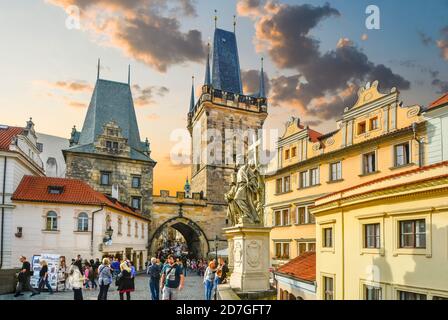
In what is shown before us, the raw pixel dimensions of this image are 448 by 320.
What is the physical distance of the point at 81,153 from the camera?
30203mm

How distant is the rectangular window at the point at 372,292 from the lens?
28.3ft

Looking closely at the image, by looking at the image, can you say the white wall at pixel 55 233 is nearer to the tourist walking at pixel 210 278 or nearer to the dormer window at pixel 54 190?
the dormer window at pixel 54 190

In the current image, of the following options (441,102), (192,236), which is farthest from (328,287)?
(192,236)

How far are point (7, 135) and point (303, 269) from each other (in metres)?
12.7

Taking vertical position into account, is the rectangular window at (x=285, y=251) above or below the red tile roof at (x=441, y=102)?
below

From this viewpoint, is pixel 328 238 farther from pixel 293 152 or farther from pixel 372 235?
pixel 293 152

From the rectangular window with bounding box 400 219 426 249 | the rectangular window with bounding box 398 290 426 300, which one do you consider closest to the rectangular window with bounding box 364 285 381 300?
the rectangular window with bounding box 398 290 426 300

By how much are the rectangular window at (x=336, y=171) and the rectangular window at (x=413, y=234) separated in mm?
9411

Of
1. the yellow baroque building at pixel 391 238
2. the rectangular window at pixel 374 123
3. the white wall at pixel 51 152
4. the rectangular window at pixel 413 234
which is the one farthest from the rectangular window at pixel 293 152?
the white wall at pixel 51 152

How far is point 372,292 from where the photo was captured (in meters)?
8.99

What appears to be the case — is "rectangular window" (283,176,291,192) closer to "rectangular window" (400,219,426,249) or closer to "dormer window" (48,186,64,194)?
"dormer window" (48,186,64,194)
